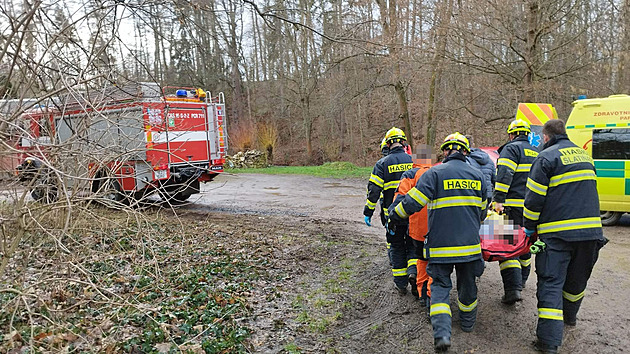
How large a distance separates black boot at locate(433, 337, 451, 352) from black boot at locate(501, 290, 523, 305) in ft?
4.01

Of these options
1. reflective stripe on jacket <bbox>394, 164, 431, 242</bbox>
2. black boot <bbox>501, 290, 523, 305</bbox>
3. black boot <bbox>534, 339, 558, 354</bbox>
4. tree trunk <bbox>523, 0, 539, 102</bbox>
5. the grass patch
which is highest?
tree trunk <bbox>523, 0, 539, 102</bbox>

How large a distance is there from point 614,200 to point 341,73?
60.5 feet

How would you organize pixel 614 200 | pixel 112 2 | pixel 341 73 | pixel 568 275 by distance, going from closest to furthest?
pixel 112 2 → pixel 568 275 → pixel 614 200 → pixel 341 73

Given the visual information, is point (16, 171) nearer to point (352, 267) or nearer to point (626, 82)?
point (352, 267)

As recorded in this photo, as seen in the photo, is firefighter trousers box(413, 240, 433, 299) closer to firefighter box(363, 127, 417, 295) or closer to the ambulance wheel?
firefighter box(363, 127, 417, 295)

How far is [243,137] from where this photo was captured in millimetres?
28688

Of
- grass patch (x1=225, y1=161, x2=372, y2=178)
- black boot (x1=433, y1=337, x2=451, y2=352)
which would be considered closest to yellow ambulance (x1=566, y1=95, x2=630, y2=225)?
black boot (x1=433, y1=337, x2=451, y2=352)

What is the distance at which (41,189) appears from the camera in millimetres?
4285

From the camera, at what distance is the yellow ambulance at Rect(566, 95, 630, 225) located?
8281mm

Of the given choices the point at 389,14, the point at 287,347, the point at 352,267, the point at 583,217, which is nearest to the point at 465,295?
the point at 583,217

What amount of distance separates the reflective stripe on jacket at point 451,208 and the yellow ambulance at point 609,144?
569cm

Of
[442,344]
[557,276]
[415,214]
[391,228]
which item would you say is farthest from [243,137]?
[557,276]

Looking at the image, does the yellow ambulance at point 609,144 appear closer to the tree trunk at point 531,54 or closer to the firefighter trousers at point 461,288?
the tree trunk at point 531,54

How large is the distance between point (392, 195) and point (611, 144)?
17.5ft
